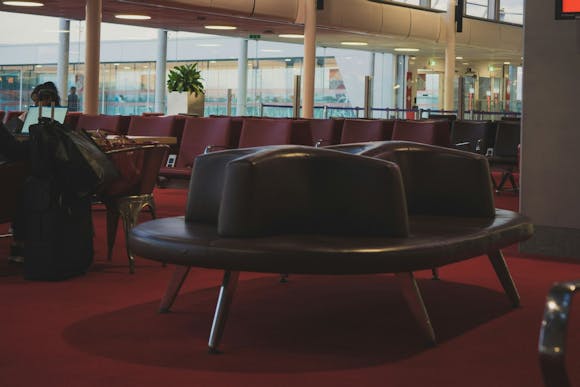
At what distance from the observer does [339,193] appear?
13.0ft

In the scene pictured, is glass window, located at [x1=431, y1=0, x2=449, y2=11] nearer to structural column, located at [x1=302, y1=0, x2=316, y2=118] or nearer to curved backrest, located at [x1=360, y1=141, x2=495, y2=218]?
structural column, located at [x1=302, y1=0, x2=316, y2=118]

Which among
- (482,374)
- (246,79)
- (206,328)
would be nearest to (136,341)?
(206,328)

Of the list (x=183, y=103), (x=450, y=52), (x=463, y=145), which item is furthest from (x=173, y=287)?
(x=450, y=52)

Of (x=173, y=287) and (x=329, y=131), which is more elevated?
(x=329, y=131)

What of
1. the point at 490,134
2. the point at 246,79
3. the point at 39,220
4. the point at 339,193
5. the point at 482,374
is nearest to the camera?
the point at 482,374

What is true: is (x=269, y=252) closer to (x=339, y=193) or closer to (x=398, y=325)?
(x=339, y=193)

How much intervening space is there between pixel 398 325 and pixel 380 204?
613 mm

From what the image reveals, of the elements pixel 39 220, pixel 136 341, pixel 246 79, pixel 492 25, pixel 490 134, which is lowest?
pixel 136 341

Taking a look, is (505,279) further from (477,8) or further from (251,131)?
(477,8)

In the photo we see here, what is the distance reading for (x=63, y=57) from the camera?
2098 centimetres

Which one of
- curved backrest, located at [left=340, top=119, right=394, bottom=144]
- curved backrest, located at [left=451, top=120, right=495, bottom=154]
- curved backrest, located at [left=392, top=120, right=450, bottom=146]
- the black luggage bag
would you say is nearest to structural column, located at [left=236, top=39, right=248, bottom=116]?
curved backrest, located at [left=451, top=120, right=495, bottom=154]

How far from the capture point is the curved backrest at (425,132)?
8.72 meters

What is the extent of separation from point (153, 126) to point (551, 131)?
4.39 meters

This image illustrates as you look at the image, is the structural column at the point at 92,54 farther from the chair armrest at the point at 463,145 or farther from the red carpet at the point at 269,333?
the red carpet at the point at 269,333
